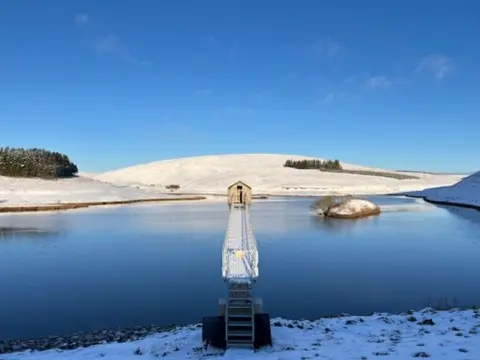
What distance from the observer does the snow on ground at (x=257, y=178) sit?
98.7 metres

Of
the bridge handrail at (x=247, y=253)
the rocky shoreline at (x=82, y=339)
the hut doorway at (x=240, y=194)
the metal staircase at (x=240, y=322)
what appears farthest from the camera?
the hut doorway at (x=240, y=194)

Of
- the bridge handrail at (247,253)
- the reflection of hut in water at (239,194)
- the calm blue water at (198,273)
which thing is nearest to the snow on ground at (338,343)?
the calm blue water at (198,273)

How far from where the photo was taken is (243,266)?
14195 millimetres

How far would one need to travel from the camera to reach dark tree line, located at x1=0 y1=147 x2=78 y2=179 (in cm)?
8101

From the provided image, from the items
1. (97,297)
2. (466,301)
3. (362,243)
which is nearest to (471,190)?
(362,243)

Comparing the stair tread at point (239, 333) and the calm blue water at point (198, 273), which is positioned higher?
the stair tread at point (239, 333)

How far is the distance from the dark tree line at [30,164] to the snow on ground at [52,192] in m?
Result: 6.10

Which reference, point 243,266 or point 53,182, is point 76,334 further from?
point 53,182

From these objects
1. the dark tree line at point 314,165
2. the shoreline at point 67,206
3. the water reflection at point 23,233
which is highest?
the dark tree line at point 314,165

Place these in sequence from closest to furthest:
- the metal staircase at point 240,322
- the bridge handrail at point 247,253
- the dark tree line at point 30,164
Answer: the metal staircase at point 240,322 → the bridge handrail at point 247,253 → the dark tree line at point 30,164

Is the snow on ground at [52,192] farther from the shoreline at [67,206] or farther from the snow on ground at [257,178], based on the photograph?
the snow on ground at [257,178]

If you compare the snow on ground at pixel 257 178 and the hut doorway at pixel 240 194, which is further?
the snow on ground at pixel 257 178

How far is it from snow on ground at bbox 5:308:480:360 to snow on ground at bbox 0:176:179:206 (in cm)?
5082

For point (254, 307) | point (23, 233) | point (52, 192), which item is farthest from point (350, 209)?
point (52, 192)
